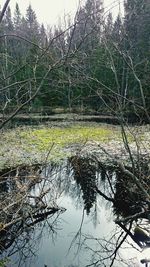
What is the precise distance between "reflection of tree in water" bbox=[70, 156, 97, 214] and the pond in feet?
0.09

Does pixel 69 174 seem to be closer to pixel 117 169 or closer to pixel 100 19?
pixel 117 169

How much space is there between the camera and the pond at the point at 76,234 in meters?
5.98

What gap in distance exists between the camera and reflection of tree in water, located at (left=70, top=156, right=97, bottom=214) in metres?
8.87

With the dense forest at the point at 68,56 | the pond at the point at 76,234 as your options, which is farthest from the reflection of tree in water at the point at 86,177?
the dense forest at the point at 68,56

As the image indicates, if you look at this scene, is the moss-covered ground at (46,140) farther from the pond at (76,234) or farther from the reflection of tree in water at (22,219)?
the reflection of tree in water at (22,219)

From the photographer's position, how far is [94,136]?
60.3 ft

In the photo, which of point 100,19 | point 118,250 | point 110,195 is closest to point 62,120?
point 110,195

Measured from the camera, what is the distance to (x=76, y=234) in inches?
277

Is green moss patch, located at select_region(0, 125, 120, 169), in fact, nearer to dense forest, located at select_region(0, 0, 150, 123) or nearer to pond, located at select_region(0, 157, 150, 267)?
pond, located at select_region(0, 157, 150, 267)

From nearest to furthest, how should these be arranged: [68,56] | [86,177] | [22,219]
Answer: [68,56] < [22,219] < [86,177]

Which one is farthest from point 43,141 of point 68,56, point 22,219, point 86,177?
point 68,56

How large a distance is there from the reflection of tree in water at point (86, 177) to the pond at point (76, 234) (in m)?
0.03

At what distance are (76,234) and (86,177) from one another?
3886mm

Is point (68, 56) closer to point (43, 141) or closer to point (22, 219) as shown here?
point (22, 219)
